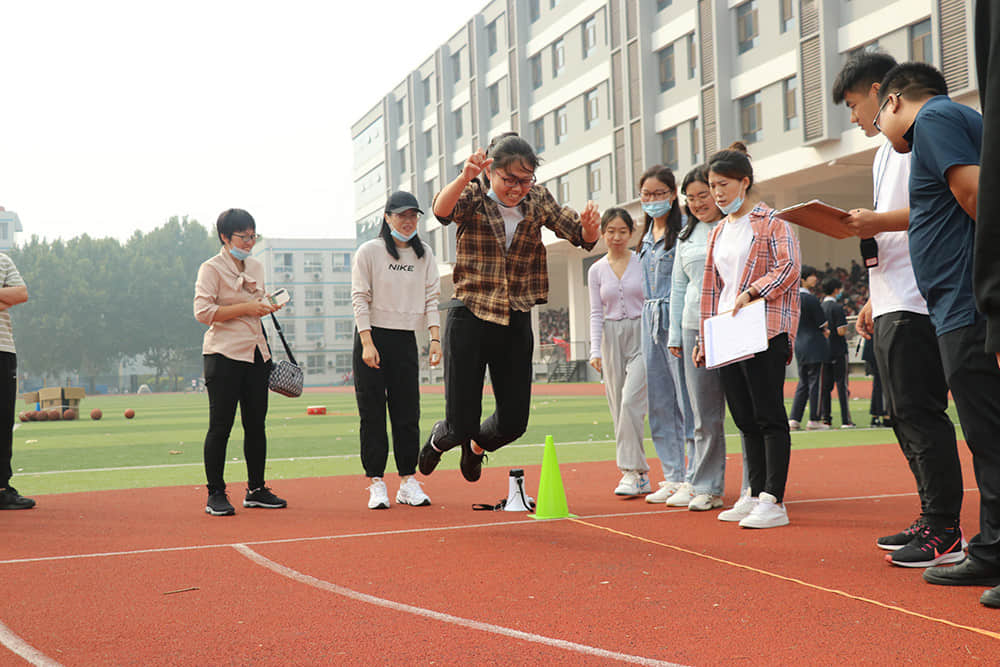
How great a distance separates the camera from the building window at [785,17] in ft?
97.8

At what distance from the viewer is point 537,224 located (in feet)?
19.4

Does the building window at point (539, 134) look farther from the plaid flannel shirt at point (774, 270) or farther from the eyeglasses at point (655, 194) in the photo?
the plaid flannel shirt at point (774, 270)

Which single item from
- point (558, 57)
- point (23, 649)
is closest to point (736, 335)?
point (23, 649)

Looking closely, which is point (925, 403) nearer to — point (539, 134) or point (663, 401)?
point (663, 401)

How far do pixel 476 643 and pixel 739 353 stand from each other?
111 inches

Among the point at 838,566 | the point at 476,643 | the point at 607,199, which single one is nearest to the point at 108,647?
the point at 476,643

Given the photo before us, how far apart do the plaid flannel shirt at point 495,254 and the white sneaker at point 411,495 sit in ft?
6.13

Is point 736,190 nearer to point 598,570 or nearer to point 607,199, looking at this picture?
point 598,570

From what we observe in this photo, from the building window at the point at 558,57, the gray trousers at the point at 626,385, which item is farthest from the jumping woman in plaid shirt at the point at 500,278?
the building window at the point at 558,57

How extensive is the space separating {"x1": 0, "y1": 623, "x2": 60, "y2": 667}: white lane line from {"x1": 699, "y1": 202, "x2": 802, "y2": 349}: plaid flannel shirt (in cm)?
410

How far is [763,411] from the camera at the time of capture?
571 cm

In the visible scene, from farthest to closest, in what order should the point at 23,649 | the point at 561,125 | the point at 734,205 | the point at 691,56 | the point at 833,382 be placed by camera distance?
the point at 561,125
the point at 691,56
the point at 833,382
the point at 734,205
the point at 23,649

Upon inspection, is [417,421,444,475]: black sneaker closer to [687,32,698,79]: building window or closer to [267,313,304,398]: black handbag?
[267,313,304,398]: black handbag

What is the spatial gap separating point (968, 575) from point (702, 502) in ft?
8.00
